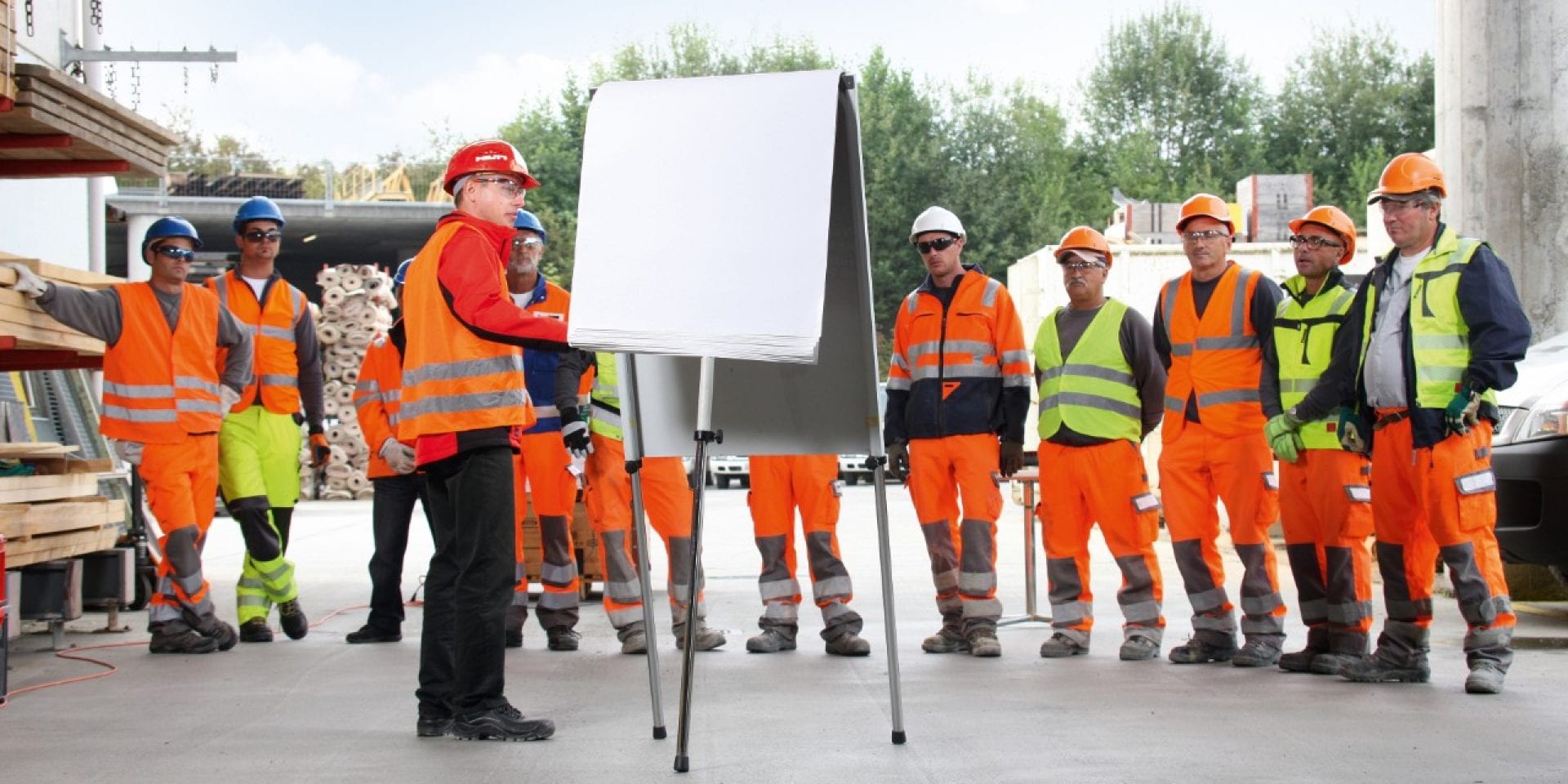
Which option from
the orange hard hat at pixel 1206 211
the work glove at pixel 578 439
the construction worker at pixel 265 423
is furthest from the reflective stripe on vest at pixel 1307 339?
the construction worker at pixel 265 423

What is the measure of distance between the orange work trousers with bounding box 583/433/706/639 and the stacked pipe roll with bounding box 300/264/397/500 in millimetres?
19051

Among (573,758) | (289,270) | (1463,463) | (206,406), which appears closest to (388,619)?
(206,406)

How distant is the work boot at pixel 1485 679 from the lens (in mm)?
6445

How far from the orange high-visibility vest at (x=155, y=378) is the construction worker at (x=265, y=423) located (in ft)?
1.23

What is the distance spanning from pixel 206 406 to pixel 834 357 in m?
3.94

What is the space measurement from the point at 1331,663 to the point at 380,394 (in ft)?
16.8

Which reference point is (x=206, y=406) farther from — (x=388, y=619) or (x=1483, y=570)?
(x=1483, y=570)

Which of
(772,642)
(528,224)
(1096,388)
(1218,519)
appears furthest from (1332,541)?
(528,224)

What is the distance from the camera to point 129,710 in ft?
20.9

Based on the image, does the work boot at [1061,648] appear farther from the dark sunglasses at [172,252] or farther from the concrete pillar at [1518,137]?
the concrete pillar at [1518,137]

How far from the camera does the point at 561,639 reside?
27.7 ft

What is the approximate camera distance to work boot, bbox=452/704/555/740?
562 centimetres

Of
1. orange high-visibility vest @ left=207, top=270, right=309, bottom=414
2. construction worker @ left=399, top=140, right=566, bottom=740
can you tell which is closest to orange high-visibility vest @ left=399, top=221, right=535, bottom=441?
construction worker @ left=399, top=140, right=566, bottom=740

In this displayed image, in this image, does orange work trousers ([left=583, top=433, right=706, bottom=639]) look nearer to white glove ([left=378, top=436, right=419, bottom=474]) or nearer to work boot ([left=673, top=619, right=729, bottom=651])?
work boot ([left=673, top=619, right=729, bottom=651])
